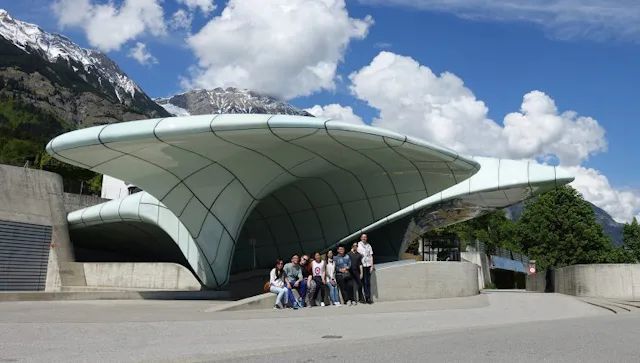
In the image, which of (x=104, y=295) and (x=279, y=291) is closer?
(x=279, y=291)

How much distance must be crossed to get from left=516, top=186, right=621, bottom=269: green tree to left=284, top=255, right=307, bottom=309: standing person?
41.1m

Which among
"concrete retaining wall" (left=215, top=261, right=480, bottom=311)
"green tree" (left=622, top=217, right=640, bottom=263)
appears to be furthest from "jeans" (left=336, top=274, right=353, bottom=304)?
"green tree" (left=622, top=217, right=640, bottom=263)

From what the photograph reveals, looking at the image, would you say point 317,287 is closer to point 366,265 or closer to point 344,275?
point 344,275

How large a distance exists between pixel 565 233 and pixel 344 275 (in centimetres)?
4233

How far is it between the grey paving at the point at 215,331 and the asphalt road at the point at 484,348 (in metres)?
0.22

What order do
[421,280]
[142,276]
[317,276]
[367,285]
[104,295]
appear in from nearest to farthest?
[317,276] < [367,285] < [421,280] < [104,295] < [142,276]

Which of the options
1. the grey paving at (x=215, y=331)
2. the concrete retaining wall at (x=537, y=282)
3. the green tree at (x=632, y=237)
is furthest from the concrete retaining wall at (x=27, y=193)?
the green tree at (x=632, y=237)

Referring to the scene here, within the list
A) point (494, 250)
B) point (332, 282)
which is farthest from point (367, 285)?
point (494, 250)

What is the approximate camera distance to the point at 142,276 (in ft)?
83.5

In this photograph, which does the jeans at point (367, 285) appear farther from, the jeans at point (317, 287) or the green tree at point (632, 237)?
the green tree at point (632, 237)

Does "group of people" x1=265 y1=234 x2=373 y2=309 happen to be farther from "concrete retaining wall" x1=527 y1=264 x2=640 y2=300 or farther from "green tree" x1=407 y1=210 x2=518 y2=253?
"green tree" x1=407 y1=210 x2=518 y2=253

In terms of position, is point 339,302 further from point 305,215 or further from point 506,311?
point 305,215

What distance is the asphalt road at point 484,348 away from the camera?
567 centimetres

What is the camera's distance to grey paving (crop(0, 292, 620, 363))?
231 inches
